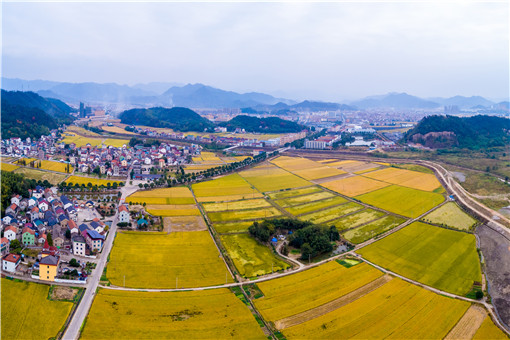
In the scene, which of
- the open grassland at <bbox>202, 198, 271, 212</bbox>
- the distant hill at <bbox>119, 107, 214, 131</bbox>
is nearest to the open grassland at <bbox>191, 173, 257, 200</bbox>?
the open grassland at <bbox>202, 198, 271, 212</bbox>

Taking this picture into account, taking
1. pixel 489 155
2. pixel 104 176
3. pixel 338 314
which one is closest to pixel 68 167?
pixel 104 176

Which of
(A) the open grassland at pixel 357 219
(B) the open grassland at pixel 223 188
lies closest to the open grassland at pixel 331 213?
(A) the open grassland at pixel 357 219

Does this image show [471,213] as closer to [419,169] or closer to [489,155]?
[419,169]

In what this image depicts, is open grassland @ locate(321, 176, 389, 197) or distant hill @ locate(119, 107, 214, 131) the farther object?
distant hill @ locate(119, 107, 214, 131)

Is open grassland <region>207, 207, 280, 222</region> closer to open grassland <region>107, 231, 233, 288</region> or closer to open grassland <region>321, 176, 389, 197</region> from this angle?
open grassland <region>107, 231, 233, 288</region>

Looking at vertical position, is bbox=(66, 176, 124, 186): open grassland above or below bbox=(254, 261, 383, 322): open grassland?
above
